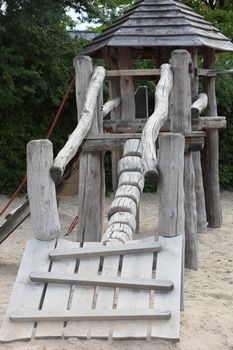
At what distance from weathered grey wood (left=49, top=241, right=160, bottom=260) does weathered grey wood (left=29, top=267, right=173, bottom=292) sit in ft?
0.49

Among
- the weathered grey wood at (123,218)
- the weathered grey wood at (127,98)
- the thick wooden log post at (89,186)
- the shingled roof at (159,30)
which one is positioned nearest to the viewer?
the weathered grey wood at (123,218)

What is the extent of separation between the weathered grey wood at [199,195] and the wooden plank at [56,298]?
4612 millimetres

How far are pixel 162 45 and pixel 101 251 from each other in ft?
14.8

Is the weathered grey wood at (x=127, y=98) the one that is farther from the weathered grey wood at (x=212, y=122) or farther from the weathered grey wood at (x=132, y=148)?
the weathered grey wood at (x=132, y=148)

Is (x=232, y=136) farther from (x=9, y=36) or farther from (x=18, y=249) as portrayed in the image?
(x=18, y=249)

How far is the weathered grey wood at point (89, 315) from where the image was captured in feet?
11.4

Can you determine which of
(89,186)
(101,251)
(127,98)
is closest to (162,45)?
(127,98)

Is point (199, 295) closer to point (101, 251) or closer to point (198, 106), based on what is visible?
point (101, 251)

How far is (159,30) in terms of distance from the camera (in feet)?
26.7

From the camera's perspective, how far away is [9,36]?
38.6 ft

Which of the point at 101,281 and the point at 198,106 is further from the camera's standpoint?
the point at 198,106

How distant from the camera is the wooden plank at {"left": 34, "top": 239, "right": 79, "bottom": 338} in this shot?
348 centimetres

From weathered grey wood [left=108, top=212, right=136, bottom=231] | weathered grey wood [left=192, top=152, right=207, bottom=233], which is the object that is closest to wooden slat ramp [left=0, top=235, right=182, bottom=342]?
weathered grey wood [left=108, top=212, right=136, bottom=231]

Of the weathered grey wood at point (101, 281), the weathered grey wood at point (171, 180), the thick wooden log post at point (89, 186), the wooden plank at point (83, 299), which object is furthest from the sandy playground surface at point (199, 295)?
the thick wooden log post at point (89, 186)
